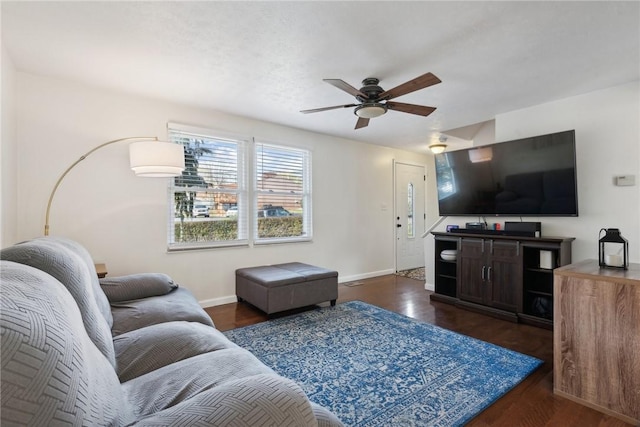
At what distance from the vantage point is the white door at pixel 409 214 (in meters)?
6.05

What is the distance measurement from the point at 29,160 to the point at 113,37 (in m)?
1.59

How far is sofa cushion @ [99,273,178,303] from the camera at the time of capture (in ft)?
7.77

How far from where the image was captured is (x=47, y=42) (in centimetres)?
234

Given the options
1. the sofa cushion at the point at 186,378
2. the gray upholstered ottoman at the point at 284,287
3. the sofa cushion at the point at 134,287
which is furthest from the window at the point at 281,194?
the sofa cushion at the point at 186,378

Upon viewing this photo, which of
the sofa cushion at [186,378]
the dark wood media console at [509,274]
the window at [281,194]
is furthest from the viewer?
the window at [281,194]

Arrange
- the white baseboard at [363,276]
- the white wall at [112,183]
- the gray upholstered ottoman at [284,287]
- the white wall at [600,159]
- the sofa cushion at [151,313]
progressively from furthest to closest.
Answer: the white baseboard at [363,276] → the gray upholstered ottoman at [284,287] → the white wall at [600,159] → the white wall at [112,183] → the sofa cushion at [151,313]

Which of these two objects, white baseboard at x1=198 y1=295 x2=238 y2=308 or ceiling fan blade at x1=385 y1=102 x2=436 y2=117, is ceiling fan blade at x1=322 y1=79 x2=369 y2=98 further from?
white baseboard at x1=198 y1=295 x2=238 y2=308

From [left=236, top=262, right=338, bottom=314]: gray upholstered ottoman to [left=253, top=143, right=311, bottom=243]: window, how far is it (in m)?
0.68

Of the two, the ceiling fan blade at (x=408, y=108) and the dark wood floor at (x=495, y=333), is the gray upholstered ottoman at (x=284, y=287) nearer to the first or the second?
the dark wood floor at (x=495, y=333)

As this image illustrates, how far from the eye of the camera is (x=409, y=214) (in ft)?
20.6

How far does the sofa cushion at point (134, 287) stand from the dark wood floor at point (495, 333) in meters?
0.80

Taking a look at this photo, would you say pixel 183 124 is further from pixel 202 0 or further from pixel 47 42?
pixel 202 0

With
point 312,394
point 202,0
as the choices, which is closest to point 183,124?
point 202,0

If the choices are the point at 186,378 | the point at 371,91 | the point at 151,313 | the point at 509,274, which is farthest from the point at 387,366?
the point at 371,91
